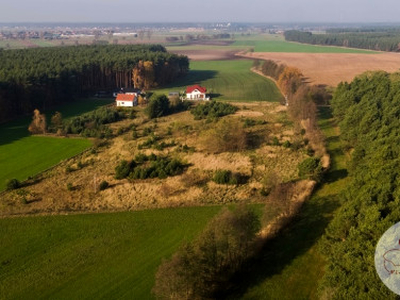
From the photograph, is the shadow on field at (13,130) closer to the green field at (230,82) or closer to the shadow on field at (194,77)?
the green field at (230,82)

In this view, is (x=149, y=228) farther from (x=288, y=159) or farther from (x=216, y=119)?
(x=216, y=119)

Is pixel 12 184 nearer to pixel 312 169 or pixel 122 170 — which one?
pixel 122 170

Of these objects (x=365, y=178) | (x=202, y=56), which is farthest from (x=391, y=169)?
(x=202, y=56)

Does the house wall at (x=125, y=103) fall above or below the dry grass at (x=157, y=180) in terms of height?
above

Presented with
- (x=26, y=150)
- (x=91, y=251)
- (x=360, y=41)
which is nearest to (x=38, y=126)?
(x=26, y=150)

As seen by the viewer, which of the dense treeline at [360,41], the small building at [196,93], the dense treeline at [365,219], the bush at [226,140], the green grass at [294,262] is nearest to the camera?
the dense treeline at [365,219]

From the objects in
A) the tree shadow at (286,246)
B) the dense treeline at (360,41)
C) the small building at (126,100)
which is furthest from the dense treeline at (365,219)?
the dense treeline at (360,41)

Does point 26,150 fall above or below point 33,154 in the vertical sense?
above

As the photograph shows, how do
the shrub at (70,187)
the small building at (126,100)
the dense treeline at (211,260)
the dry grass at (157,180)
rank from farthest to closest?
the small building at (126,100)
the shrub at (70,187)
the dry grass at (157,180)
the dense treeline at (211,260)
